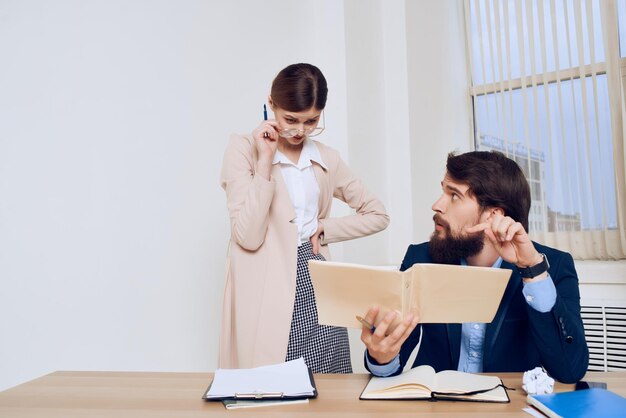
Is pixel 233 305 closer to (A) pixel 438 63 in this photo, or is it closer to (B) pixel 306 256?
(B) pixel 306 256

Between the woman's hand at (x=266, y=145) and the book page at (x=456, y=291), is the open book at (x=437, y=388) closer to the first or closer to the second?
the book page at (x=456, y=291)

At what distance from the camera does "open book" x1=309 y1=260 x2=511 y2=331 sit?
1244mm

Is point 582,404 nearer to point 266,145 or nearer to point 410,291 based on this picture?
point 410,291

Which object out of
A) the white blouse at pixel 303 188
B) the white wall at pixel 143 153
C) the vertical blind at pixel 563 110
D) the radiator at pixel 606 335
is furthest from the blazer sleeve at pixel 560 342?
the vertical blind at pixel 563 110

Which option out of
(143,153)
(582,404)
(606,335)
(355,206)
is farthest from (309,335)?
(606,335)

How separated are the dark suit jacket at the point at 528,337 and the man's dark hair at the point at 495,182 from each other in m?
0.15

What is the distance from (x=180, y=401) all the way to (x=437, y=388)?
563 millimetres

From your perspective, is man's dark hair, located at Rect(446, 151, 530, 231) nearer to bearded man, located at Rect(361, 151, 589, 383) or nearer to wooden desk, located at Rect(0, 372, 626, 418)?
bearded man, located at Rect(361, 151, 589, 383)

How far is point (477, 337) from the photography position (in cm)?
163

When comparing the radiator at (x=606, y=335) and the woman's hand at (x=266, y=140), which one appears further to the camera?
the radiator at (x=606, y=335)

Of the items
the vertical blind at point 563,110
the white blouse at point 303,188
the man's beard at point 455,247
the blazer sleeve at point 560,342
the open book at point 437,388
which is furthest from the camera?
the vertical blind at point 563,110

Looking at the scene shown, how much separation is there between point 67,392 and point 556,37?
3278 mm

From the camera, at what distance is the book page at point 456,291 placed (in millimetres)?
1251

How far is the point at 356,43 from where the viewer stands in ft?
11.8
